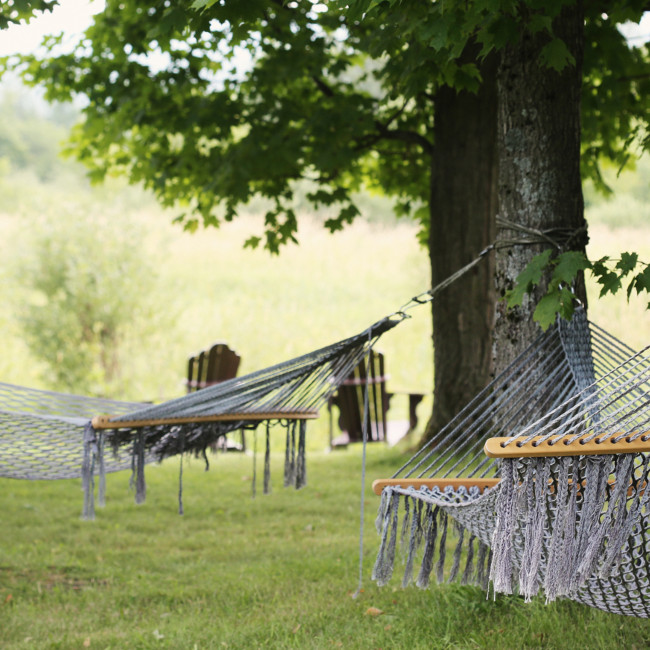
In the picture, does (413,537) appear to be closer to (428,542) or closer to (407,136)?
(428,542)

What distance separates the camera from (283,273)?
54.1ft

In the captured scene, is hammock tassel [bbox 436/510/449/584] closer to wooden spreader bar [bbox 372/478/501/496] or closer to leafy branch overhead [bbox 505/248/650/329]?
wooden spreader bar [bbox 372/478/501/496]

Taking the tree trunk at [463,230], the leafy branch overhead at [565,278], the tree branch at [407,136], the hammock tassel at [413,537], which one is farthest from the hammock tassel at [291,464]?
the tree branch at [407,136]

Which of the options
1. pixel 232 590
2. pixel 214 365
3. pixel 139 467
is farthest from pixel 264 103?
pixel 232 590

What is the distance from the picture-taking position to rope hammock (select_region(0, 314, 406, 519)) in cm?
274

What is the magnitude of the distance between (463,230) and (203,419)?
2618 mm

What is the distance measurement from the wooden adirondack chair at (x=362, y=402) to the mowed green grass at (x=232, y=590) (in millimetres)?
→ 1859

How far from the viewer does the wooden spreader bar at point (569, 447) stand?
5.22 ft

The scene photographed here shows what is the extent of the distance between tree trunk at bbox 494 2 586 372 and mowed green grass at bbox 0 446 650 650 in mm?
874

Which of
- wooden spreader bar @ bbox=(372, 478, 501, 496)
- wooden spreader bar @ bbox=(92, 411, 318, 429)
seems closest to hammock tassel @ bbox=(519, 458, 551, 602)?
wooden spreader bar @ bbox=(372, 478, 501, 496)

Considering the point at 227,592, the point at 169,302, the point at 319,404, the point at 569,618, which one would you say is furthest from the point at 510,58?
the point at 169,302

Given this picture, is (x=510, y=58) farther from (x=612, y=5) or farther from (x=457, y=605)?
(x=457, y=605)

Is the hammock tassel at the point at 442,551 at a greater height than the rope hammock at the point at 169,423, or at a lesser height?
lesser

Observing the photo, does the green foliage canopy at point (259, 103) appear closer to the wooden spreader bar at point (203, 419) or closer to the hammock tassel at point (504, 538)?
the wooden spreader bar at point (203, 419)
